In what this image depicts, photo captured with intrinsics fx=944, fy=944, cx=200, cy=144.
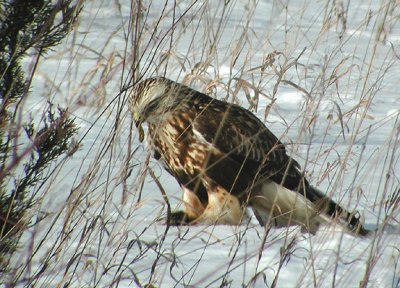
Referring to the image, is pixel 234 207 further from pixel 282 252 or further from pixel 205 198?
pixel 282 252

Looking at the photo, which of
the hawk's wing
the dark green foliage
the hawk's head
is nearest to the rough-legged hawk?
the hawk's wing

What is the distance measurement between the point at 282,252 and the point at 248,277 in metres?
0.38

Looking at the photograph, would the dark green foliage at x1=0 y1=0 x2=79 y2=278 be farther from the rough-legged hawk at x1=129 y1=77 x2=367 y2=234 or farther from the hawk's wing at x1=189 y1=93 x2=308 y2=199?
the hawk's wing at x1=189 y1=93 x2=308 y2=199

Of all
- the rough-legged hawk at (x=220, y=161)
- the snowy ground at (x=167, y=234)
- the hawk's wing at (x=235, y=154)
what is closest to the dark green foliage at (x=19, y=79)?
the snowy ground at (x=167, y=234)

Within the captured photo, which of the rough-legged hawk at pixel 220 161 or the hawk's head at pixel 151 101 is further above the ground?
the hawk's head at pixel 151 101

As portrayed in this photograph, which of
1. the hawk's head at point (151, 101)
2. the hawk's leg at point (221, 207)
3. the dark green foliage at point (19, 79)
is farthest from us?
the hawk's leg at point (221, 207)

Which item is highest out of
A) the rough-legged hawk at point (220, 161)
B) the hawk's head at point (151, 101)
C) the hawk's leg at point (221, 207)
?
the hawk's head at point (151, 101)

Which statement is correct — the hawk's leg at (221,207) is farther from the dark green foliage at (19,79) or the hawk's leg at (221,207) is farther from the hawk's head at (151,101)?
the dark green foliage at (19,79)

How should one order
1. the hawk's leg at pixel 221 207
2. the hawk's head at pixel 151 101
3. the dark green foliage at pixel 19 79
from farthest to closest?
the hawk's leg at pixel 221 207 → the hawk's head at pixel 151 101 → the dark green foliage at pixel 19 79

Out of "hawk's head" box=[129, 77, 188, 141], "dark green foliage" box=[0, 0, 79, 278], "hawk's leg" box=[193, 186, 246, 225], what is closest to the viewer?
"dark green foliage" box=[0, 0, 79, 278]

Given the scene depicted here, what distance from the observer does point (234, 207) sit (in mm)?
3998

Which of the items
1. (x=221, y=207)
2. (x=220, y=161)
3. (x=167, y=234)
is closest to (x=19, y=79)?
(x=167, y=234)

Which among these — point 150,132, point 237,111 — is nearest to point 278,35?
point 237,111

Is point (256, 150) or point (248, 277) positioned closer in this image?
point (248, 277)
